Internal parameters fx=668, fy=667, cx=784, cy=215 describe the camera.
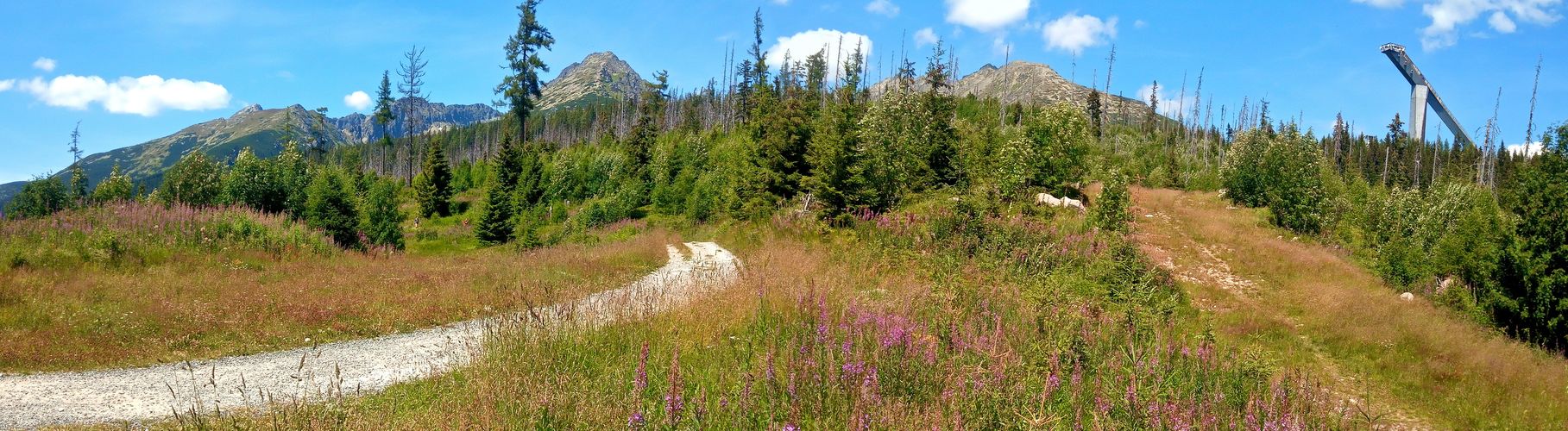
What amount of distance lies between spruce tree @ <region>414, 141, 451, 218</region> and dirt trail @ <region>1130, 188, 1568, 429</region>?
5116cm

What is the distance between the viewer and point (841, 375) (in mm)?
4762

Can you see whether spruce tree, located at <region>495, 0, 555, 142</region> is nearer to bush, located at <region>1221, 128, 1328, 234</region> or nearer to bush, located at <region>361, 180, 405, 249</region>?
bush, located at <region>361, 180, 405, 249</region>

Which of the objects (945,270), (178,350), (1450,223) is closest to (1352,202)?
(1450,223)

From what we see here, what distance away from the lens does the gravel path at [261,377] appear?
629 centimetres

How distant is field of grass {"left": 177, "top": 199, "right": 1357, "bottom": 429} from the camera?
4523mm

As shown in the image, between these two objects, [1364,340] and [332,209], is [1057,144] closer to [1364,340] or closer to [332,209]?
[1364,340]

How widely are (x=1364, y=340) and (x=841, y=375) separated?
16020 mm

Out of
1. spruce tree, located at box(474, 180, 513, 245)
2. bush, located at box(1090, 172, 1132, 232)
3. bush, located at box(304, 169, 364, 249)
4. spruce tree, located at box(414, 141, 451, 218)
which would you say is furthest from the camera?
spruce tree, located at box(414, 141, 451, 218)

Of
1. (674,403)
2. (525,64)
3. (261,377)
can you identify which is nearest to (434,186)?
(525,64)

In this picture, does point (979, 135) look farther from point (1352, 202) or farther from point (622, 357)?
point (622, 357)

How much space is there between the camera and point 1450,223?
30.7 meters

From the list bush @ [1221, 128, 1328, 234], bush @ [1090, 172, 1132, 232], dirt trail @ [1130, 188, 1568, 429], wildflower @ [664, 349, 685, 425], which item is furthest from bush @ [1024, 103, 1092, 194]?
wildflower @ [664, 349, 685, 425]

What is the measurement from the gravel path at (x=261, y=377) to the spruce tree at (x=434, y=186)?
4982 cm

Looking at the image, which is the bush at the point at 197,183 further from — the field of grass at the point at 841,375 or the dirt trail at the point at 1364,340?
the dirt trail at the point at 1364,340
